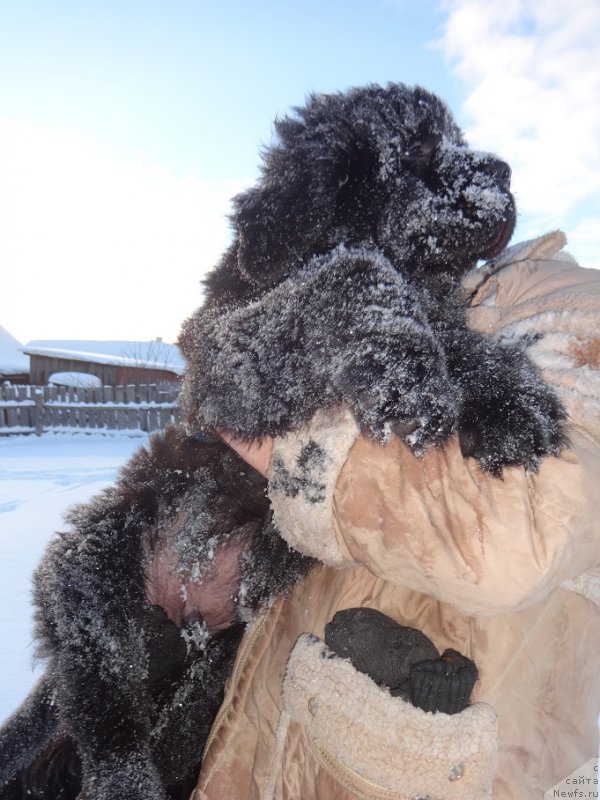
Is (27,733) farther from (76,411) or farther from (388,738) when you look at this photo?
(76,411)

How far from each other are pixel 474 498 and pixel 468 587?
13 cm

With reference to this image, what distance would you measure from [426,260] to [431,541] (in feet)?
2.45

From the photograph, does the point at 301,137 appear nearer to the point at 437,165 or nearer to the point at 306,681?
the point at 437,165

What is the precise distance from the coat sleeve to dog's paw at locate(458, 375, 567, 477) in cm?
2

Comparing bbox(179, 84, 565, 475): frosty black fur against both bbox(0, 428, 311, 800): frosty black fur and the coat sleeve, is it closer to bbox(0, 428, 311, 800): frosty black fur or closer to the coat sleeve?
the coat sleeve

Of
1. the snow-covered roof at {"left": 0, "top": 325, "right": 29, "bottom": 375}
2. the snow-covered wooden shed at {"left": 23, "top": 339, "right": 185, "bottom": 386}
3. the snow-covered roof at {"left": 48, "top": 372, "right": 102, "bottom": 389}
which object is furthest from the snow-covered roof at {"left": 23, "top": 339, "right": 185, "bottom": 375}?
the snow-covered roof at {"left": 0, "top": 325, "right": 29, "bottom": 375}

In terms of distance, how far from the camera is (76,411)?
1252 centimetres

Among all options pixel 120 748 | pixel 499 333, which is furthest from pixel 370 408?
pixel 120 748

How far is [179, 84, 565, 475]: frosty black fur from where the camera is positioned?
102cm

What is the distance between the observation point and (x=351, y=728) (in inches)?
39.0

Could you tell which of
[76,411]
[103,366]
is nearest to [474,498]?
[76,411]

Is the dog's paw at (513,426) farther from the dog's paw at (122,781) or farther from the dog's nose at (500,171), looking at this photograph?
the dog's paw at (122,781)

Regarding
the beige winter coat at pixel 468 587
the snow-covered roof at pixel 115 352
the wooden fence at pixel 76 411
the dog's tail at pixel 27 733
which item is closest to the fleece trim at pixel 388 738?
the beige winter coat at pixel 468 587

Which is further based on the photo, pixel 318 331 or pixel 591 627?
pixel 318 331
